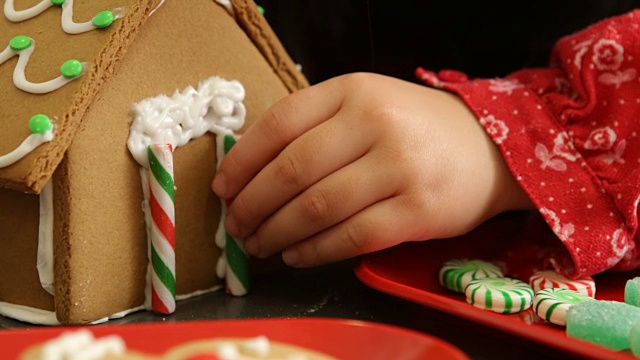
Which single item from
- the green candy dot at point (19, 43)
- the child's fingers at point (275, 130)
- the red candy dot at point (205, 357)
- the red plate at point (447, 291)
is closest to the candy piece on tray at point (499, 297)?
the red plate at point (447, 291)

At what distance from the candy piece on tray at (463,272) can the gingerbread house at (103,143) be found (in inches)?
10.0

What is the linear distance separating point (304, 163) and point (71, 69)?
0.78 feet

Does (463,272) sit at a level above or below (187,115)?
below

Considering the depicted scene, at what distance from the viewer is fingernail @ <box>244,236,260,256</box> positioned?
0.82m

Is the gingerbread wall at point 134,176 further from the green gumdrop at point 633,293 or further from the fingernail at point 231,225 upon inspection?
the green gumdrop at point 633,293

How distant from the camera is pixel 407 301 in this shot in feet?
2.46

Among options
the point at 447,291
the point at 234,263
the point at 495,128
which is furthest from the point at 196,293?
the point at 495,128

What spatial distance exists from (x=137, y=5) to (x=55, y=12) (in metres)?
Result: 0.10

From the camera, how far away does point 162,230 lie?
742 millimetres

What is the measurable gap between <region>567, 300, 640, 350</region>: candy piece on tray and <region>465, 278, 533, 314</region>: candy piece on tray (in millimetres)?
74

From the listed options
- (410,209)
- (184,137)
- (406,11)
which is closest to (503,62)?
(406,11)

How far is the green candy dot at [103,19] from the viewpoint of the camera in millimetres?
705

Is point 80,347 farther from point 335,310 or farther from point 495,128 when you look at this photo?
Result: point 495,128

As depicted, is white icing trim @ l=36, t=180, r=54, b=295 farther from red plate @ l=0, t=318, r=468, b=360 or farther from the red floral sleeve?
the red floral sleeve
